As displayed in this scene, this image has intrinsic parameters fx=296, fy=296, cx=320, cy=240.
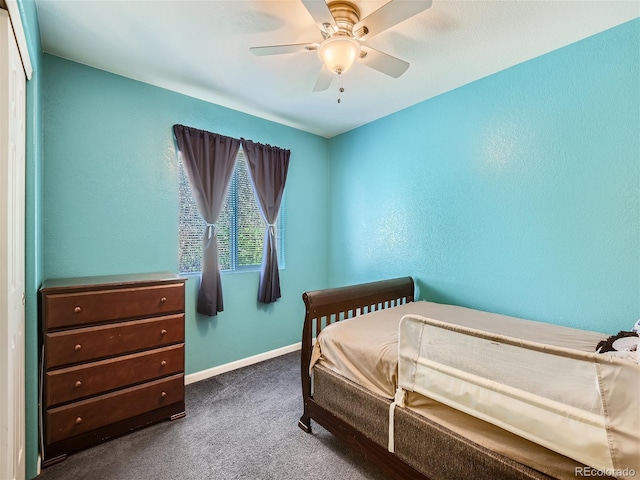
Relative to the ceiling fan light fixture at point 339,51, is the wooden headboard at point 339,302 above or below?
below

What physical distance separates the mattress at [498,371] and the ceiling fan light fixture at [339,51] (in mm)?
1395

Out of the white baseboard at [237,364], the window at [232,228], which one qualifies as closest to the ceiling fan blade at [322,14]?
the window at [232,228]

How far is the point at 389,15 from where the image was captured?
1.45m

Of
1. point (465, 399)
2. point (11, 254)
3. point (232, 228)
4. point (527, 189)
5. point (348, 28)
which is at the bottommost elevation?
point (465, 399)

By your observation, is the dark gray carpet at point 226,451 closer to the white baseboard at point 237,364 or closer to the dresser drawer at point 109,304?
the white baseboard at point 237,364

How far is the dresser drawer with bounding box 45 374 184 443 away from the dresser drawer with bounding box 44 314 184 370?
264 millimetres

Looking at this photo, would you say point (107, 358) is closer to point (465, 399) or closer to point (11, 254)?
point (11, 254)

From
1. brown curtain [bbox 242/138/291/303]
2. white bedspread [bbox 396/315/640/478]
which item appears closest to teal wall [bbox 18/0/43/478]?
brown curtain [bbox 242/138/291/303]

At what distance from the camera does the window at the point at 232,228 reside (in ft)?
9.08

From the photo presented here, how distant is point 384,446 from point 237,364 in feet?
6.27

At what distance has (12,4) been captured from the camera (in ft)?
3.65

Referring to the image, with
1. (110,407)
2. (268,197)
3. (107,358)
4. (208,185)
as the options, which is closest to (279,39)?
(208,185)

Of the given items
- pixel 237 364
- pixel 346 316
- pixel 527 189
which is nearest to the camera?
pixel 527 189

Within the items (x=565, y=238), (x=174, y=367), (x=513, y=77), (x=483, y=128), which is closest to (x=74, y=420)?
(x=174, y=367)
